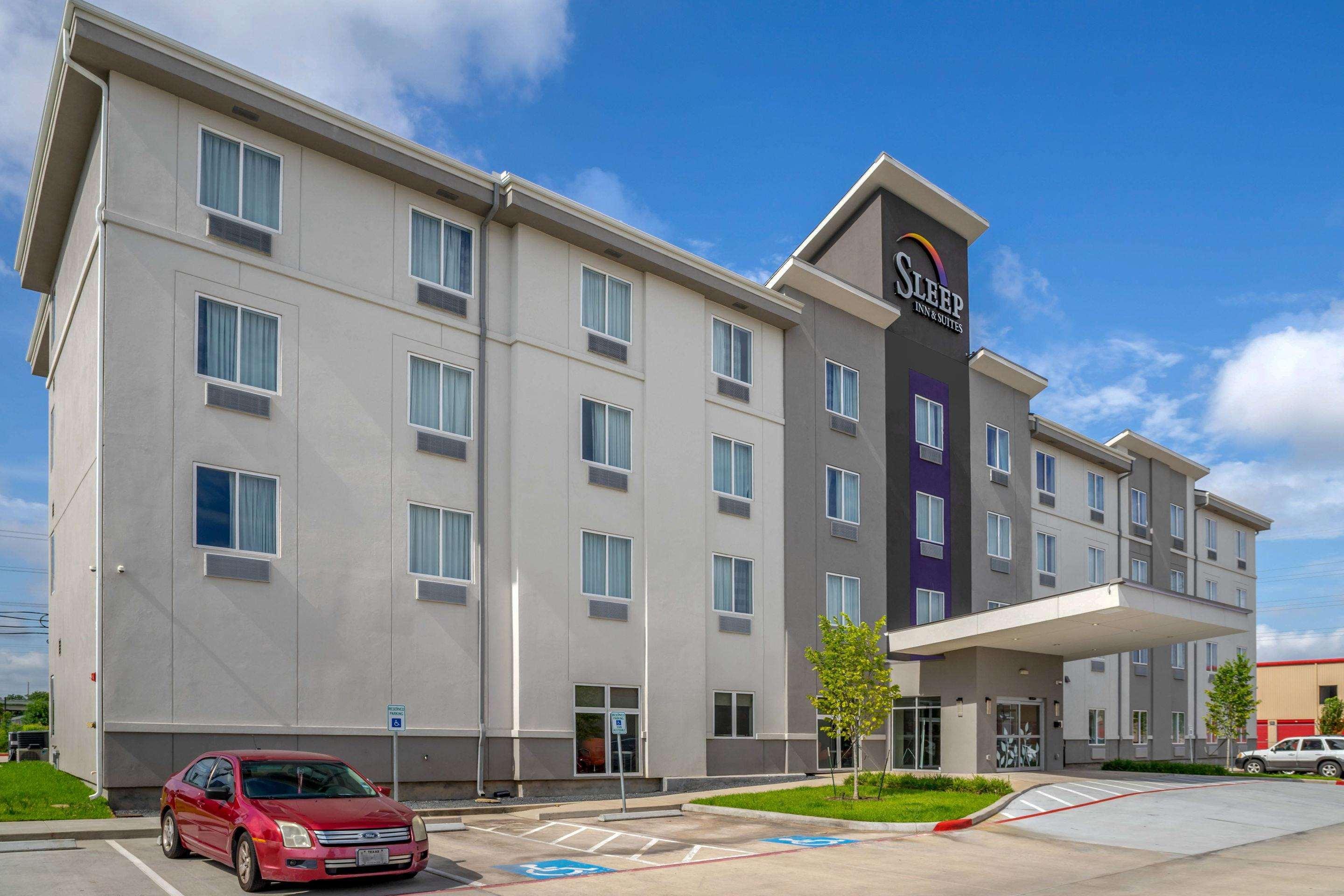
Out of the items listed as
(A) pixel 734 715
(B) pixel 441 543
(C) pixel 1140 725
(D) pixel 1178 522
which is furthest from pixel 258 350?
(D) pixel 1178 522

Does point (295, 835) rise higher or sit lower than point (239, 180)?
lower

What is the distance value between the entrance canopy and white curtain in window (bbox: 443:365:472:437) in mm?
13780

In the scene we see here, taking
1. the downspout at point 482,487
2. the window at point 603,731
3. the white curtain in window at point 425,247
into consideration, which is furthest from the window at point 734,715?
the white curtain in window at point 425,247

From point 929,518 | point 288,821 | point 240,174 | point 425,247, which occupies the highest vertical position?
point 240,174

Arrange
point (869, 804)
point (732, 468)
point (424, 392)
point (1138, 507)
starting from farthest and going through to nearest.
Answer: point (1138, 507) → point (732, 468) → point (424, 392) → point (869, 804)

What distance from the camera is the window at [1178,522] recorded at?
5016 cm

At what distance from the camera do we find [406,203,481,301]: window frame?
23.5m

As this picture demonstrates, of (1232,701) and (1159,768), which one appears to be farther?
(1232,701)

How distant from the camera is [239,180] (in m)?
21.1

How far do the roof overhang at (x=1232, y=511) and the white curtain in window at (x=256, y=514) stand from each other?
44.9m

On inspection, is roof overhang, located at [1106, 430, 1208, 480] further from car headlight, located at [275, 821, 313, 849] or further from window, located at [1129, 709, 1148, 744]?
car headlight, located at [275, 821, 313, 849]

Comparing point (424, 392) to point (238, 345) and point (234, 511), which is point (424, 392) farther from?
point (234, 511)

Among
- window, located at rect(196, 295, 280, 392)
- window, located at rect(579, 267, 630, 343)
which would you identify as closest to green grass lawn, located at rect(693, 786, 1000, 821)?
window, located at rect(579, 267, 630, 343)

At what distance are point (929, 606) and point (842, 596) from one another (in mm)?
4715
